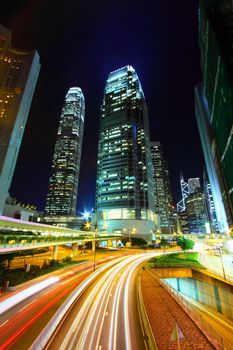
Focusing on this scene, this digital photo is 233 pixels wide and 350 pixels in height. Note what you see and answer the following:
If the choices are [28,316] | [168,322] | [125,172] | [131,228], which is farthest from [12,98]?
[168,322]

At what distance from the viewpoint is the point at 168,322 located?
1620cm

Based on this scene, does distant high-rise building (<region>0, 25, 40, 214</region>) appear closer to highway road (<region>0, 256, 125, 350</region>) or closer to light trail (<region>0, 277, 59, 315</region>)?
light trail (<region>0, 277, 59, 315</region>)

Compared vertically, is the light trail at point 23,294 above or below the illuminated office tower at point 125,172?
below

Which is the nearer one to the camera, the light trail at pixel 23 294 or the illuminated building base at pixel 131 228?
the light trail at pixel 23 294

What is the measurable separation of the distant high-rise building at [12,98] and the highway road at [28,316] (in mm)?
73807

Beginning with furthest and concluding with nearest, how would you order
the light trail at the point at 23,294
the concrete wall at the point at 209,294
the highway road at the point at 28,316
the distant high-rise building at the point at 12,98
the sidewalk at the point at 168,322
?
the distant high-rise building at the point at 12,98 < the concrete wall at the point at 209,294 < the light trail at the point at 23,294 < the highway road at the point at 28,316 < the sidewalk at the point at 168,322

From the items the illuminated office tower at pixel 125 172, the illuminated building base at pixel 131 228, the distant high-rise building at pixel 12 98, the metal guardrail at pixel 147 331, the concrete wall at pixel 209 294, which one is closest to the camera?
the metal guardrail at pixel 147 331

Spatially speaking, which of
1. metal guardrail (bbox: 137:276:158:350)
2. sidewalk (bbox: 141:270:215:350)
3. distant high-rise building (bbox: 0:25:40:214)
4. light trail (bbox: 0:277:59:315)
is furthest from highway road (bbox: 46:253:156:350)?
distant high-rise building (bbox: 0:25:40:214)

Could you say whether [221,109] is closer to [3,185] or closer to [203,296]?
[203,296]

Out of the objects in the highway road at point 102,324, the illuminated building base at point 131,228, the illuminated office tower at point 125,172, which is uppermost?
the illuminated office tower at point 125,172

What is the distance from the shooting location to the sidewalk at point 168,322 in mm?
13102

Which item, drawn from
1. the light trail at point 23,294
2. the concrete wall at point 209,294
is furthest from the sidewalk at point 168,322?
the light trail at point 23,294

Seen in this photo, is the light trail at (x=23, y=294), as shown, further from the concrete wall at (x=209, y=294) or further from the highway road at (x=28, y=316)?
the concrete wall at (x=209, y=294)

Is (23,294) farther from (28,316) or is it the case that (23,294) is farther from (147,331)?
(147,331)
